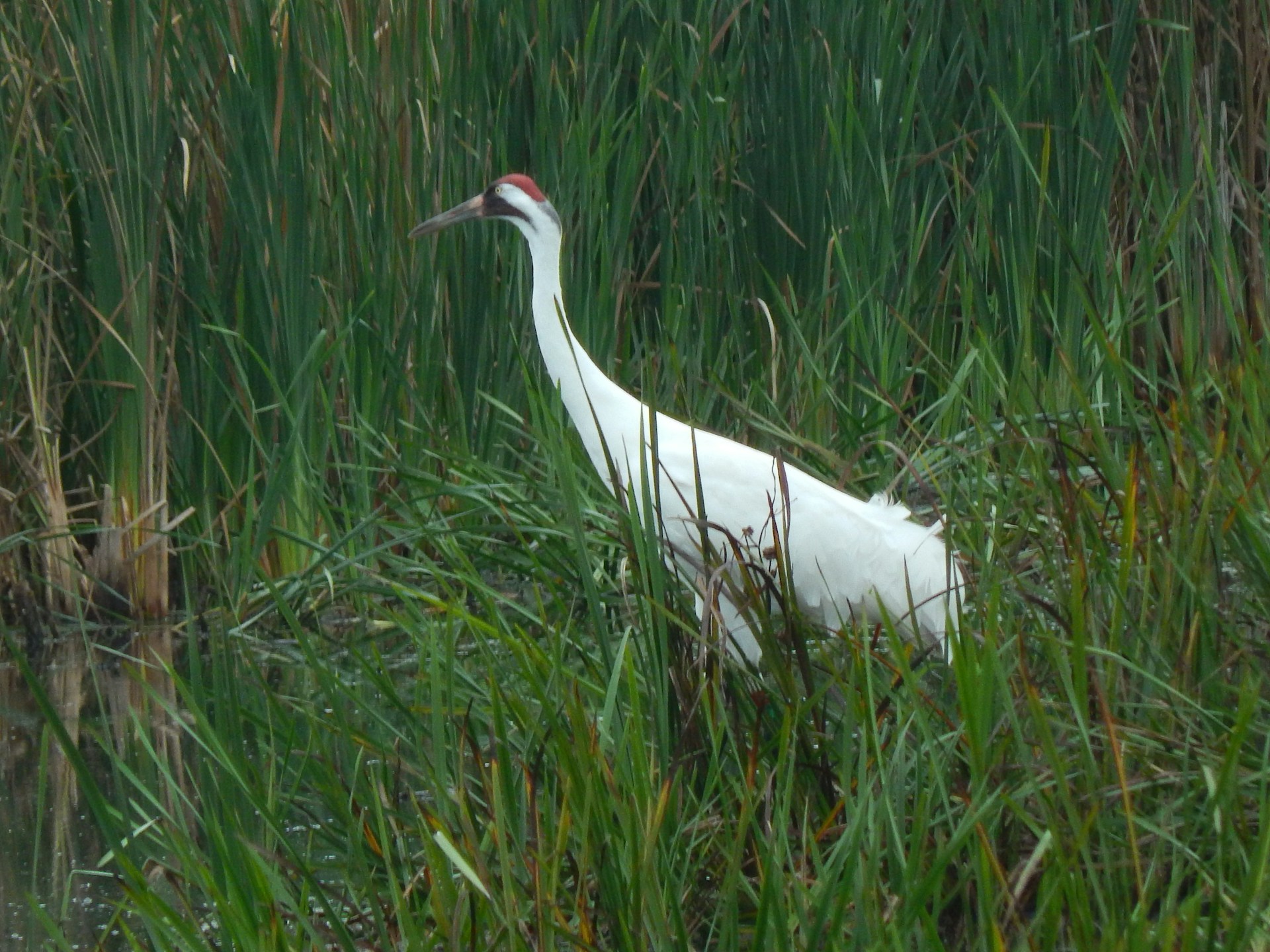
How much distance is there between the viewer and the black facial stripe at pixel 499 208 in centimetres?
396

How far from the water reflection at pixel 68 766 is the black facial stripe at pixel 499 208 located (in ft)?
4.29

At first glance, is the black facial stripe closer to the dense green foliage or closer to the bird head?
the bird head

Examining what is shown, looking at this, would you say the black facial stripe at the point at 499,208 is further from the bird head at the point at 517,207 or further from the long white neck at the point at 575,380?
the long white neck at the point at 575,380

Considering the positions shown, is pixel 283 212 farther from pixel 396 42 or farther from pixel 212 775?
pixel 212 775

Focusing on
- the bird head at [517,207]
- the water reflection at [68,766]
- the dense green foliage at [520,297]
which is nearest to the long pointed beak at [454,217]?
the bird head at [517,207]

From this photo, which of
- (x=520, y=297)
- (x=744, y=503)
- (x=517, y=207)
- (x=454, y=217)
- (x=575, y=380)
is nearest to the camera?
(x=744, y=503)

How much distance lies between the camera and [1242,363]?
2951 mm

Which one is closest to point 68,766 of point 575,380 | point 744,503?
point 575,380

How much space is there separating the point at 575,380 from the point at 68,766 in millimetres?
1382

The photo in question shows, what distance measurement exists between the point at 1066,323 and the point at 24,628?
2937 millimetres

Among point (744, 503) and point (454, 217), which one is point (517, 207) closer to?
point (454, 217)

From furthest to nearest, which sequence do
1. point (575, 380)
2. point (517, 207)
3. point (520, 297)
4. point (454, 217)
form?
point (520, 297)
point (454, 217)
point (517, 207)
point (575, 380)

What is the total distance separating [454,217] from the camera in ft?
13.7

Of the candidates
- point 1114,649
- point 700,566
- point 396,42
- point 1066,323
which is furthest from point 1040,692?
point 396,42
